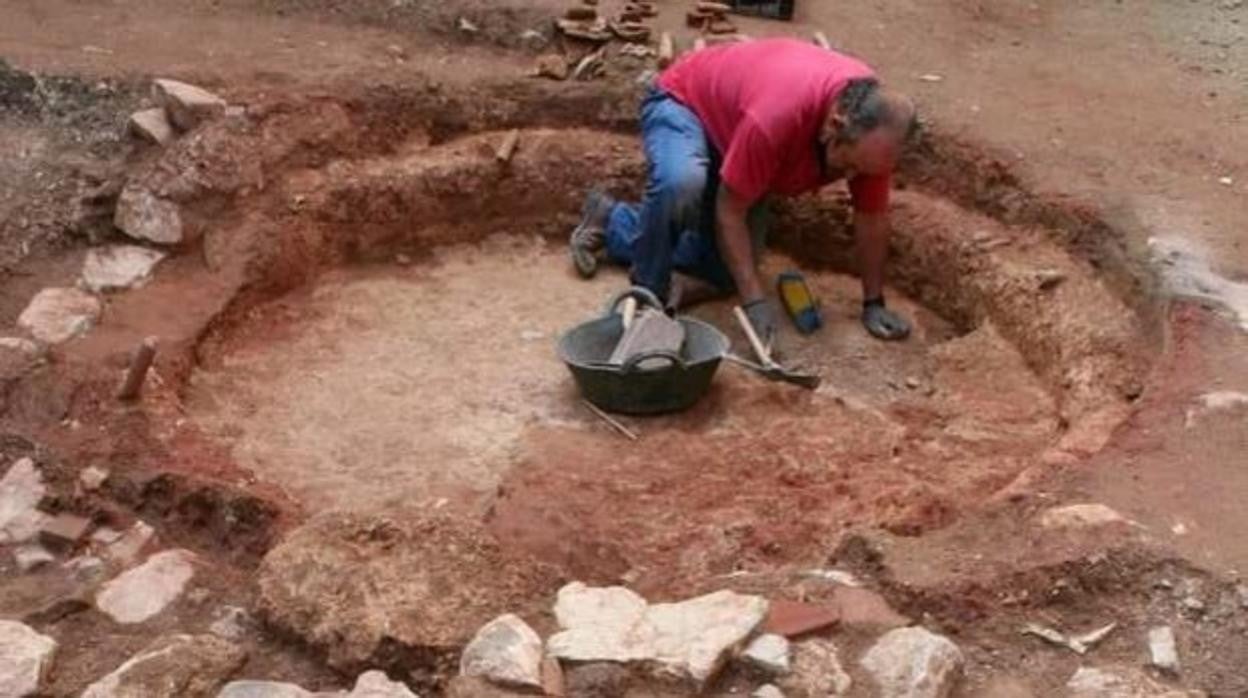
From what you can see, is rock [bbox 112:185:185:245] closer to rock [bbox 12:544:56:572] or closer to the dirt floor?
the dirt floor

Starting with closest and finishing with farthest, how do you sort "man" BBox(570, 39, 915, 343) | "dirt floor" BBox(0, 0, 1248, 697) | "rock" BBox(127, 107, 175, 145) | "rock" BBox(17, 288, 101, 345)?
"dirt floor" BBox(0, 0, 1248, 697) → "rock" BBox(17, 288, 101, 345) → "man" BBox(570, 39, 915, 343) → "rock" BBox(127, 107, 175, 145)

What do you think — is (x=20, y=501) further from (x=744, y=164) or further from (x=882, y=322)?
(x=882, y=322)

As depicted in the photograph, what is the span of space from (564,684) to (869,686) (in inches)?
24.2

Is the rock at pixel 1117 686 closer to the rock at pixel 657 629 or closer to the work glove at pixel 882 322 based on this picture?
the rock at pixel 657 629

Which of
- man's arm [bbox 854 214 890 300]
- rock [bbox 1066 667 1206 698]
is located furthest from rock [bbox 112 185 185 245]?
rock [bbox 1066 667 1206 698]

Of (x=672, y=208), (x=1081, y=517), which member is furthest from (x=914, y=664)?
(x=672, y=208)

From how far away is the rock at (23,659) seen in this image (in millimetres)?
3412

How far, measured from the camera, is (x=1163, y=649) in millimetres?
3590

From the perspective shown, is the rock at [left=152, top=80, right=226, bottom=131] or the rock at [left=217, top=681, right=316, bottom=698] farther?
the rock at [left=152, top=80, right=226, bottom=131]

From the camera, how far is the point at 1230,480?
413cm

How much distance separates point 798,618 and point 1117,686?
26.1 inches

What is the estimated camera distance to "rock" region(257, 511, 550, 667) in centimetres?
352

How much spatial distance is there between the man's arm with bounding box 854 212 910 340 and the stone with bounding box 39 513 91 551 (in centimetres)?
272

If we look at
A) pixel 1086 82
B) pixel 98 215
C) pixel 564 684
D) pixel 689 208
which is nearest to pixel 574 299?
pixel 689 208
